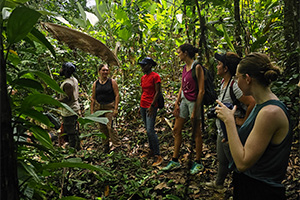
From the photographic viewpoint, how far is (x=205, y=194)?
9.09ft

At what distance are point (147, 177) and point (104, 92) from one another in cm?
168

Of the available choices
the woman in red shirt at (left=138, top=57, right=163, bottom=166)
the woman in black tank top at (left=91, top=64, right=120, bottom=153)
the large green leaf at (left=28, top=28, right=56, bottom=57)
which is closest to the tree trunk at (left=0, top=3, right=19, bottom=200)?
the large green leaf at (left=28, top=28, right=56, bottom=57)

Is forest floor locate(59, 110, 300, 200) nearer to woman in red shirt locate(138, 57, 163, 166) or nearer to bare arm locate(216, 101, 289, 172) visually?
woman in red shirt locate(138, 57, 163, 166)

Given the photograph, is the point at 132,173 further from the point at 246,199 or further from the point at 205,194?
the point at 246,199

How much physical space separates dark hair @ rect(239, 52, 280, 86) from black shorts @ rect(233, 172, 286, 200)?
0.62 m

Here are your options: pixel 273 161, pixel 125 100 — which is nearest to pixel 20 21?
pixel 273 161

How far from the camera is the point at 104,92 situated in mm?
4012

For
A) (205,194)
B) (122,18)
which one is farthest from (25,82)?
(122,18)

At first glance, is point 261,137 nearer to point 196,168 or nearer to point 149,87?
point 196,168

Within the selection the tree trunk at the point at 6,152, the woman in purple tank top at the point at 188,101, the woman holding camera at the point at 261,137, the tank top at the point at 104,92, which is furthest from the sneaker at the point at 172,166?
the tree trunk at the point at 6,152

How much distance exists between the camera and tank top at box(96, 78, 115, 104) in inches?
158

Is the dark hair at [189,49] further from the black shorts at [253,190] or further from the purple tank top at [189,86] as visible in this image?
the black shorts at [253,190]

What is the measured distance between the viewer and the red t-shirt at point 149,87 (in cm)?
368

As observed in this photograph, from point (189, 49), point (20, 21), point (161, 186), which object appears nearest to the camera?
point (20, 21)
